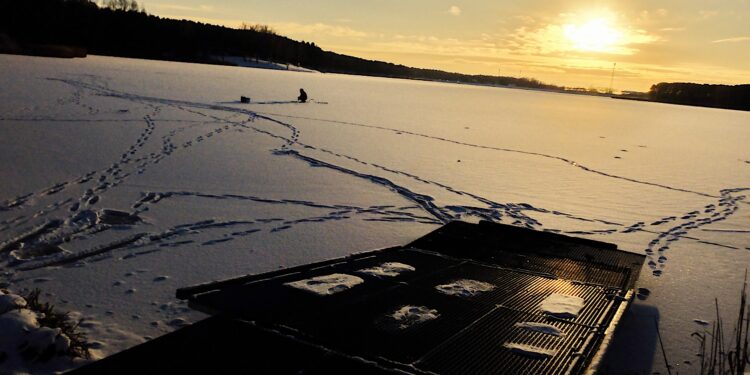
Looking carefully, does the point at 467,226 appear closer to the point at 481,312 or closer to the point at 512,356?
the point at 481,312

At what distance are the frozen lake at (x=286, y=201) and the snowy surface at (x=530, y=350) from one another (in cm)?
64

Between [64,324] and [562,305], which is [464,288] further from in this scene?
[64,324]

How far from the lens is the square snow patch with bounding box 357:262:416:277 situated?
13.0ft

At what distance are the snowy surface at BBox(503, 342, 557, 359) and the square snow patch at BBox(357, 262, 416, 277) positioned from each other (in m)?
1.23

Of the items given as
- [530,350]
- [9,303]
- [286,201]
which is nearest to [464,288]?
[530,350]

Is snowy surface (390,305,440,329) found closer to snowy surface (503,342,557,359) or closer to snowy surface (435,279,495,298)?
snowy surface (435,279,495,298)

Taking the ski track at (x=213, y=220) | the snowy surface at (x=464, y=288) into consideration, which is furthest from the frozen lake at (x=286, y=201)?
the snowy surface at (x=464, y=288)

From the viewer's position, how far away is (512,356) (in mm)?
2832

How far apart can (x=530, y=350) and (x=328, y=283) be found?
1432 mm

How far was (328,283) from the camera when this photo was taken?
366 cm

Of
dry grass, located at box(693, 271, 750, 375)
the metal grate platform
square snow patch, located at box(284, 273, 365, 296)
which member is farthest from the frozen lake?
square snow patch, located at box(284, 273, 365, 296)

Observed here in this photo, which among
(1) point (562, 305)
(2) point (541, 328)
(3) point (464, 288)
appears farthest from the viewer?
(3) point (464, 288)

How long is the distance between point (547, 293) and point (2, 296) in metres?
3.47

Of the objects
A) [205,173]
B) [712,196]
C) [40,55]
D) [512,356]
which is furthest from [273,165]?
[40,55]
